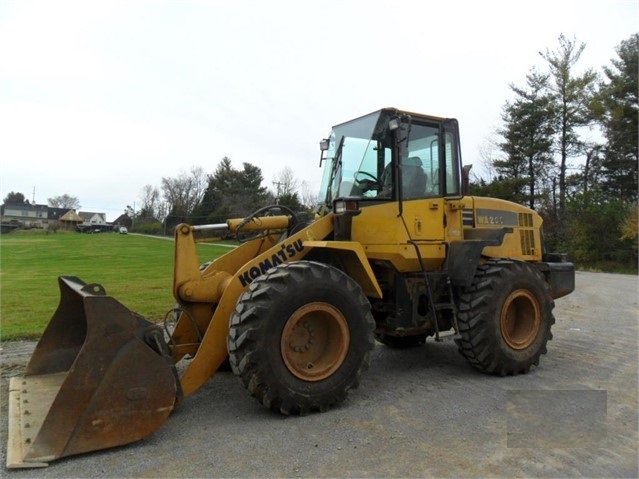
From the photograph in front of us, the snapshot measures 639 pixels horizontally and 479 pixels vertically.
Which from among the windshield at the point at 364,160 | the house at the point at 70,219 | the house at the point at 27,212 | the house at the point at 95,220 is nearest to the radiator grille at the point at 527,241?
the windshield at the point at 364,160

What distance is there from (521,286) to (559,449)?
2.40 metres

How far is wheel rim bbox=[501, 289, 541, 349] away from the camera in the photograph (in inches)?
224

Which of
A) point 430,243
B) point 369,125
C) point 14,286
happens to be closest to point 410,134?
point 369,125

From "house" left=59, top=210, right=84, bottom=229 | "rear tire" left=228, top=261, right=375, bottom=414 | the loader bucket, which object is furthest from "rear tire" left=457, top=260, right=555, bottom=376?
"house" left=59, top=210, right=84, bottom=229

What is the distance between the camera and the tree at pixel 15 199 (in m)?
103

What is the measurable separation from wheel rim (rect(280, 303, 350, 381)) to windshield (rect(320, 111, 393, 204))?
150 centimetres

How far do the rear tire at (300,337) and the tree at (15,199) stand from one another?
4571 inches

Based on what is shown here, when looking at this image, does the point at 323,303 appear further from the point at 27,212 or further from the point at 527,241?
the point at 27,212

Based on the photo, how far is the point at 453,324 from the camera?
557cm

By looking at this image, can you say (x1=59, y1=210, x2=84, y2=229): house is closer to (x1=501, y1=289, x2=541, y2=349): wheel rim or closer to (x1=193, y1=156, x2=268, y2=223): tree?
(x1=193, y1=156, x2=268, y2=223): tree

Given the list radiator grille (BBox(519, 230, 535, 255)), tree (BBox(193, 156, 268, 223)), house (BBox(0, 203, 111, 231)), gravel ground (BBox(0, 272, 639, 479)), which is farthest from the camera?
house (BBox(0, 203, 111, 231))

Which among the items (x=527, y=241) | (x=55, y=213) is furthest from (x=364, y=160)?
(x=55, y=213)

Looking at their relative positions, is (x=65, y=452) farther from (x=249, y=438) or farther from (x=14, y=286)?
(x=14, y=286)

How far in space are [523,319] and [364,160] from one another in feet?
8.78
